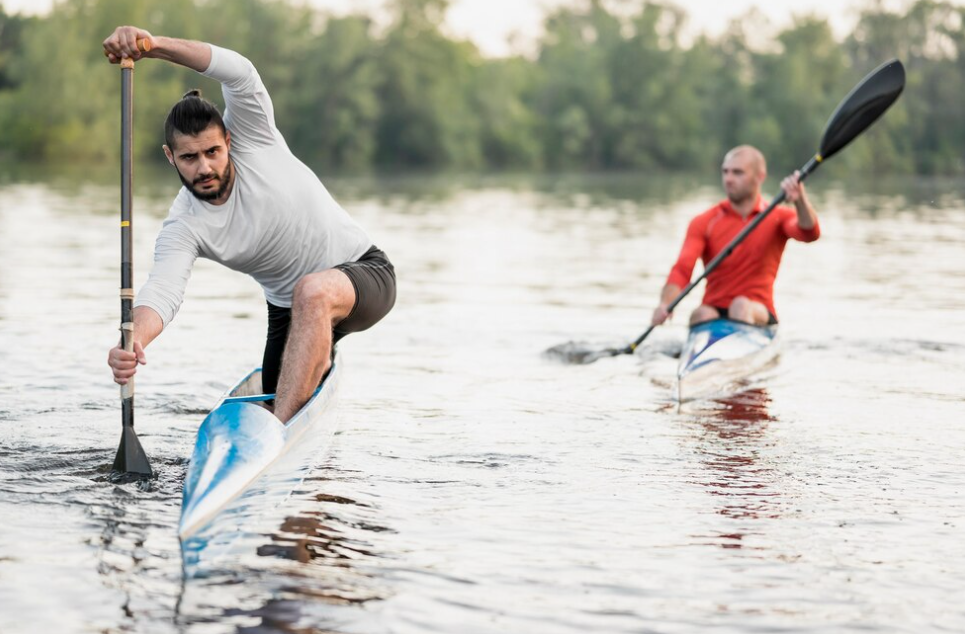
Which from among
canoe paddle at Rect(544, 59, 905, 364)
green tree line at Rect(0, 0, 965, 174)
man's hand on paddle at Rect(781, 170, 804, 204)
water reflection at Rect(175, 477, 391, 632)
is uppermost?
green tree line at Rect(0, 0, 965, 174)

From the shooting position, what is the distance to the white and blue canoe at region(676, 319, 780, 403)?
832 cm

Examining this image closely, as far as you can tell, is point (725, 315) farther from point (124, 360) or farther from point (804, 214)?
point (124, 360)

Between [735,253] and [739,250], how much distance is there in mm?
41

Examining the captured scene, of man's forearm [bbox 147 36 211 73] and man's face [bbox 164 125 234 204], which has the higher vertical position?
man's forearm [bbox 147 36 211 73]

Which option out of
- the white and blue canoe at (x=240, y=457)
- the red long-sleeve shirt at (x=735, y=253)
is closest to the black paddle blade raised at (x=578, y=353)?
the red long-sleeve shirt at (x=735, y=253)

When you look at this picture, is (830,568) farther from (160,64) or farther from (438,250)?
(160,64)

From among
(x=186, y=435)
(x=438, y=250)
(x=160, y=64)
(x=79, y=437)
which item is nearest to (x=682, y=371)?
(x=186, y=435)

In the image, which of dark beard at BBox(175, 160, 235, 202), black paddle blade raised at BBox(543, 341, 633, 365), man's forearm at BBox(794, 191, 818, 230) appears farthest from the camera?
black paddle blade raised at BBox(543, 341, 633, 365)

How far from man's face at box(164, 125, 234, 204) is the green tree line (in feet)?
186

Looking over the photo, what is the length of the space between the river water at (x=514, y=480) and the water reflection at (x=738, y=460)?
2 centimetres

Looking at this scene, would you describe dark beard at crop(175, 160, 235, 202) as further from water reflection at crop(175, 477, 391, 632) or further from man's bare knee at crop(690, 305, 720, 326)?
man's bare knee at crop(690, 305, 720, 326)

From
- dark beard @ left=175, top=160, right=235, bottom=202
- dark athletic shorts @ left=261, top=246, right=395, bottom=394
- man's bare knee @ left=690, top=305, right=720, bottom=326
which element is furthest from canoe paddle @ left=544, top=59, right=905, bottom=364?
dark beard @ left=175, top=160, right=235, bottom=202

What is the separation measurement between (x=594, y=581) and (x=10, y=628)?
1980 millimetres

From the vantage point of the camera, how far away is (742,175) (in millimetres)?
9148
